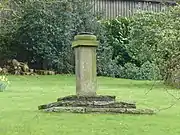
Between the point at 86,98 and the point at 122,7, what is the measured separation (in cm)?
1790

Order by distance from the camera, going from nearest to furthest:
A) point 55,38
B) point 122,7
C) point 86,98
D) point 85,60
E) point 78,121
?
point 78,121
point 86,98
point 85,60
point 55,38
point 122,7

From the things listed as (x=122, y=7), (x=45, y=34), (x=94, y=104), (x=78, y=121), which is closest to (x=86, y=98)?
(x=94, y=104)

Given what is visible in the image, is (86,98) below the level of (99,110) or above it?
above

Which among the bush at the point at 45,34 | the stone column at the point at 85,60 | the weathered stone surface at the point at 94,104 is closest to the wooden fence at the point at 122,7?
the bush at the point at 45,34

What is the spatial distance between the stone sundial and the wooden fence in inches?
636

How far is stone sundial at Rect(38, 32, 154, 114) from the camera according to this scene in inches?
476

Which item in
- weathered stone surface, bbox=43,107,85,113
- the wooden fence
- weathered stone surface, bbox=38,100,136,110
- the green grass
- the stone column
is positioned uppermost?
the wooden fence

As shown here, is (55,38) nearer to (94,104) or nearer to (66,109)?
(94,104)

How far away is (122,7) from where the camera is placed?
29.8m

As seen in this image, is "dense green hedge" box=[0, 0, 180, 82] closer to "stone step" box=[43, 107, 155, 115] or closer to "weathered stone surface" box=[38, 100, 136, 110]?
"weathered stone surface" box=[38, 100, 136, 110]

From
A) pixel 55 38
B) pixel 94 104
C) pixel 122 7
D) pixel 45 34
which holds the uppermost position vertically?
pixel 122 7

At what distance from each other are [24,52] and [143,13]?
5969 millimetres

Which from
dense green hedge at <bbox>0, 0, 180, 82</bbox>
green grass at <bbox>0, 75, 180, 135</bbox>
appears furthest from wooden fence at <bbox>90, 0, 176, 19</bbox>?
green grass at <bbox>0, 75, 180, 135</bbox>

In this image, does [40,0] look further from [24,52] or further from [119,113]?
[119,113]
